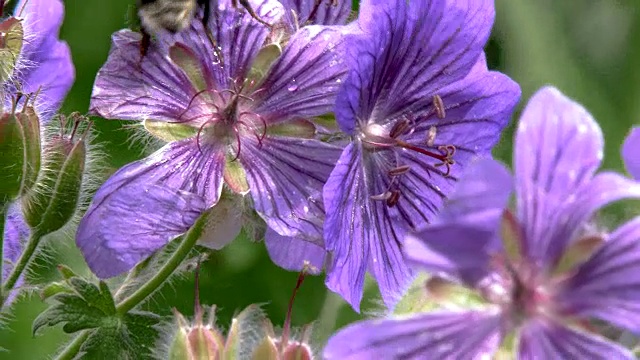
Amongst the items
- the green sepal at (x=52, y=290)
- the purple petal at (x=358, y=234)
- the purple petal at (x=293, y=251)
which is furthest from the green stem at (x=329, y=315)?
the green sepal at (x=52, y=290)

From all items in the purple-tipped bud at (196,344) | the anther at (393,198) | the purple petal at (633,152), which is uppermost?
the purple petal at (633,152)

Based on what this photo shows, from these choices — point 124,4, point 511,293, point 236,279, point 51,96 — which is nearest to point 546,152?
point 511,293

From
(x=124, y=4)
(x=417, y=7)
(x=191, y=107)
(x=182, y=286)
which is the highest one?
(x=417, y=7)

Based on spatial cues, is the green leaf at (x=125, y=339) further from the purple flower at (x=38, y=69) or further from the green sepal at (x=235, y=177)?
the green sepal at (x=235, y=177)

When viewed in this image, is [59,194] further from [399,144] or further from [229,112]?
[399,144]

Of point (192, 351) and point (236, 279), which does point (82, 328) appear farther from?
point (236, 279)
